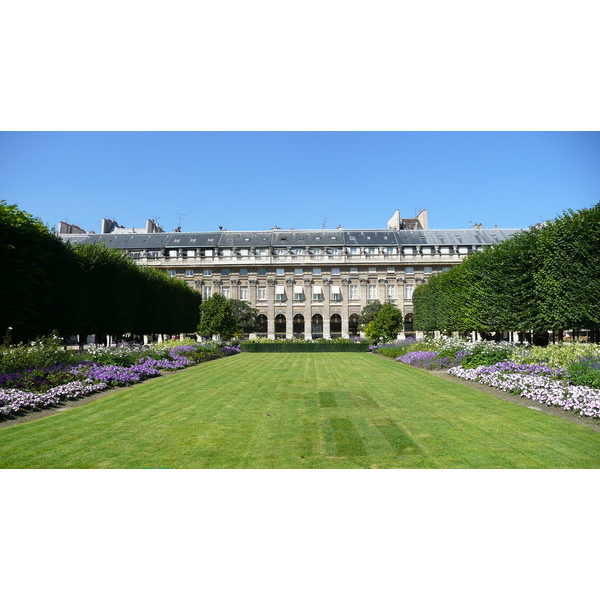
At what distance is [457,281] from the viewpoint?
29.6 m

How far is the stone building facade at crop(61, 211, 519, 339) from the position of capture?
6038cm

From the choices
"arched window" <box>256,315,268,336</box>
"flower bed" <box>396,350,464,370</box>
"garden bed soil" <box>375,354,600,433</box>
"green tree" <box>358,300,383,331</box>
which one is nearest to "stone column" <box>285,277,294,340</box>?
"arched window" <box>256,315,268,336</box>

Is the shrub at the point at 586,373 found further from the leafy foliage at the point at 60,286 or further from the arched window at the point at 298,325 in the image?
the arched window at the point at 298,325

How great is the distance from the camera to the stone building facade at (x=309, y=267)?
60375 millimetres

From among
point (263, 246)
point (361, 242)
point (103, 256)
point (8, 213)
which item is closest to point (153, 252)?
point (263, 246)

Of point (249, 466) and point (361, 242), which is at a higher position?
point (361, 242)

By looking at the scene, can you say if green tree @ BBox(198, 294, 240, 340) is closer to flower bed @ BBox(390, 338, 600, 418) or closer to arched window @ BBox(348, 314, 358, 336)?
flower bed @ BBox(390, 338, 600, 418)

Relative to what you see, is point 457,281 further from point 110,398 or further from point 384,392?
point 110,398

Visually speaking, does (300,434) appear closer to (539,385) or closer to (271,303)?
(539,385)

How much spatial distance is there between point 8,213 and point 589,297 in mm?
22677

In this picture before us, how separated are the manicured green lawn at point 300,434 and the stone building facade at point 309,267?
4988 centimetres

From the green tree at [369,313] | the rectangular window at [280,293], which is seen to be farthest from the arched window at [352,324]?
the green tree at [369,313]

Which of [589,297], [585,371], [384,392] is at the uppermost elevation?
[589,297]

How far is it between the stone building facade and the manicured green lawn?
49879 mm
